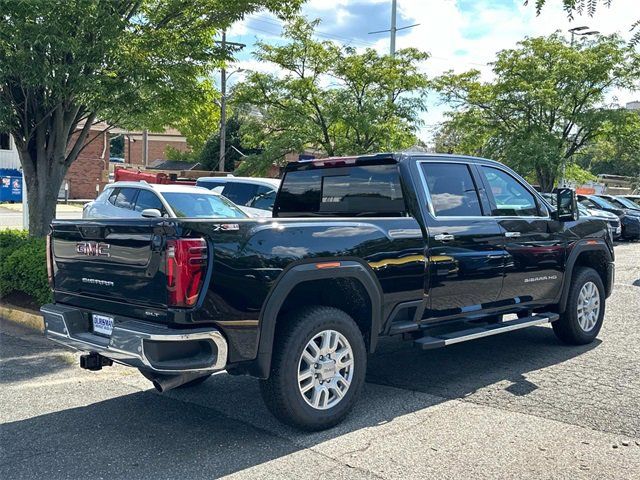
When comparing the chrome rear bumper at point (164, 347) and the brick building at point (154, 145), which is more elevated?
the brick building at point (154, 145)

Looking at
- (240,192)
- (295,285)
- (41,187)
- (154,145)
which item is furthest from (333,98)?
(154,145)

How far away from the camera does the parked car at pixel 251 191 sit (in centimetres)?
1274

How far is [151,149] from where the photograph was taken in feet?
219

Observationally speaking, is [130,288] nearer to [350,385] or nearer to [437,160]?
[350,385]

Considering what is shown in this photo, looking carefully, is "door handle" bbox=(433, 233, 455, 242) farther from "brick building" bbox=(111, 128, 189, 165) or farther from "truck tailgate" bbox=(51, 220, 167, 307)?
"brick building" bbox=(111, 128, 189, 165)

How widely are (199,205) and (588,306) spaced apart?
681 cm

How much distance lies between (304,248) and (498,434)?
1.85m

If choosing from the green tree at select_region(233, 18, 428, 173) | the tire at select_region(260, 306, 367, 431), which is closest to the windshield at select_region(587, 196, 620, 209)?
the green tree at select_region(233, 18, 428, 173)

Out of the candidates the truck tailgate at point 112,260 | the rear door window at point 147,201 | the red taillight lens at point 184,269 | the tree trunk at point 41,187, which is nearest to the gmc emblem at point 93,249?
the truck tailgate at point 112,260

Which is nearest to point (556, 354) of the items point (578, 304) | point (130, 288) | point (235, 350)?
point (578, 304)

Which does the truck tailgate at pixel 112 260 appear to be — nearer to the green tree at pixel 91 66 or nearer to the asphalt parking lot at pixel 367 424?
the asphalt parking lot at pixel 367 424

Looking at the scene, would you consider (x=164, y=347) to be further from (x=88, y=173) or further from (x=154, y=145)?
(x=154, y=145)

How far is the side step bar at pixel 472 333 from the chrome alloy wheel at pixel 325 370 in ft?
2.52

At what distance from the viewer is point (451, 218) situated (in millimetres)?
5391
